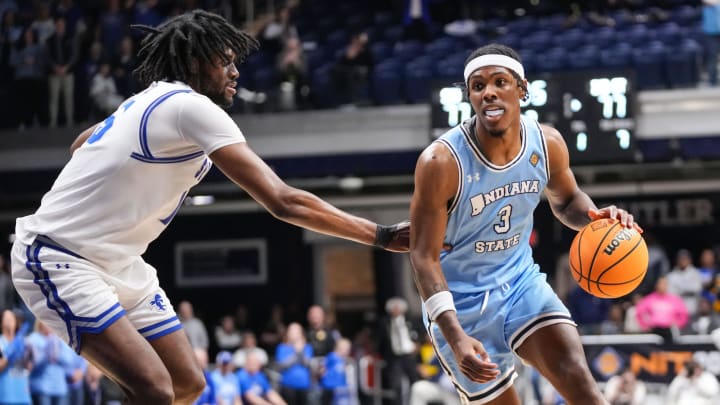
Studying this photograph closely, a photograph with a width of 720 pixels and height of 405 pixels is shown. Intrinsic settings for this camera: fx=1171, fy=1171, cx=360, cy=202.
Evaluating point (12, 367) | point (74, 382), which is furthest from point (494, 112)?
point (74, 382)

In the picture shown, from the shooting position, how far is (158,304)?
495 centimetres

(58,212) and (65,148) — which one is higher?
(58,212)

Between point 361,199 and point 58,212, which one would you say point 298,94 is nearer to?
A: point 361,199

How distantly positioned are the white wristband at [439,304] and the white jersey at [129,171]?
A: 115 cm

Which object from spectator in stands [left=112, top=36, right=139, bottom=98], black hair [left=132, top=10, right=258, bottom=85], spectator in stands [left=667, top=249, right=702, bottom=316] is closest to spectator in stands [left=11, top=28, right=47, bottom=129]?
spectator in stands [left=112, top=36, right=139, bottom=98]

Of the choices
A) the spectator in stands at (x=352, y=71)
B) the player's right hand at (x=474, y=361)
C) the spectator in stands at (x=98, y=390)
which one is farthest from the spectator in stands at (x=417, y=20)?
the player's right hand at (x=474, y=361)

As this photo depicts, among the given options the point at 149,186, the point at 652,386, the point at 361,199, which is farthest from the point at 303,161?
the point at 149,186

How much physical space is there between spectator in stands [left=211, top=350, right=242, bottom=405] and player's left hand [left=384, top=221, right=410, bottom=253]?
9076 mm

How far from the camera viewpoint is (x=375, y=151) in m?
16.9

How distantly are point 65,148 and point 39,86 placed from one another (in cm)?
98

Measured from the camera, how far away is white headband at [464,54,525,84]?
518 centimetres

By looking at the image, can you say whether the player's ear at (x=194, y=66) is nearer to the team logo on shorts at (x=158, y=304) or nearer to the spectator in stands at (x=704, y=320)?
the team logo on shorts at (x=158, y=304)

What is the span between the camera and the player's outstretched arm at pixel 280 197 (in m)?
4.44

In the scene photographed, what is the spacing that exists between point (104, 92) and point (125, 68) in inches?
18.8
